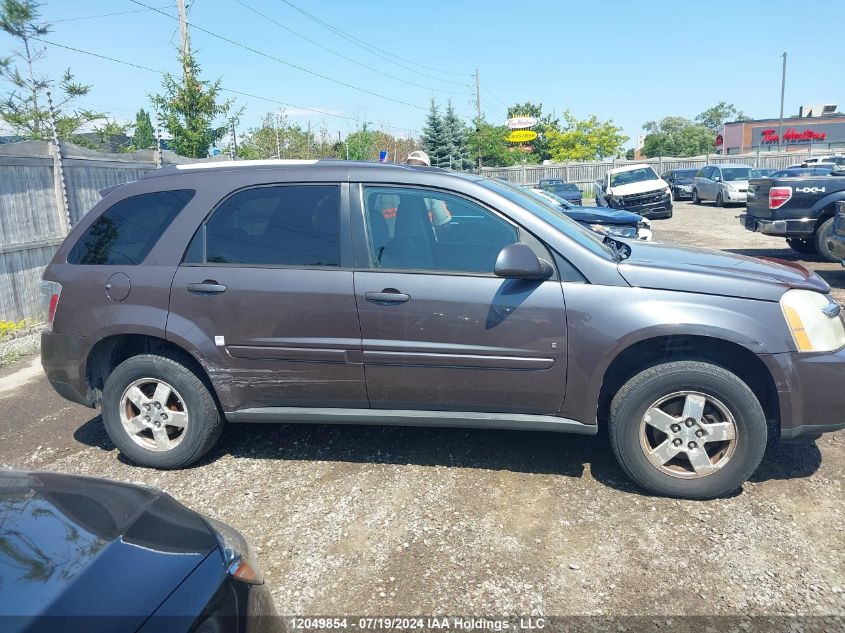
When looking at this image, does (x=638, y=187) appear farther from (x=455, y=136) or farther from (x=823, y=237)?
(x=455, y=136)

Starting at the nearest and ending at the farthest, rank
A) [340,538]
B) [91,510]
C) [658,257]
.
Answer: [91,510] → [340,538] → [658,257]

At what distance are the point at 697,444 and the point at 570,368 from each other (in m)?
0.80

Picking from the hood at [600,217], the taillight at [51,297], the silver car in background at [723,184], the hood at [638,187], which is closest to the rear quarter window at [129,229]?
the taillight at [51,297]

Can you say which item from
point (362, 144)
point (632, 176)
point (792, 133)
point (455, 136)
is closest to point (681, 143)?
point (792, 133)

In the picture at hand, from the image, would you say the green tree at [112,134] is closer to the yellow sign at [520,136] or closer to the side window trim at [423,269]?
the side window trim at [423,269]

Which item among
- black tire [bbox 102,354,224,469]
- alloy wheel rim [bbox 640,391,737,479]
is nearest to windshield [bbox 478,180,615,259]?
alloy wheel rim [bbox 640,391,737,479]

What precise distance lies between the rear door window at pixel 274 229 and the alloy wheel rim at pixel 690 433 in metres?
2.04

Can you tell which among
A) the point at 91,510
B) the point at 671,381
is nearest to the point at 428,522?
the point at 671,381

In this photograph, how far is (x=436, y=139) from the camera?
1353 inches

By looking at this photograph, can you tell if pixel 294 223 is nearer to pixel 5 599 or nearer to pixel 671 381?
pixel 671 381

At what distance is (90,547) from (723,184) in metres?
25.7

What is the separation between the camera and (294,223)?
4.05 meters

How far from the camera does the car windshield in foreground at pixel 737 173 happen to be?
24.7 metres

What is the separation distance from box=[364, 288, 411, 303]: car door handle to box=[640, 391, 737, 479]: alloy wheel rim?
1495mm
